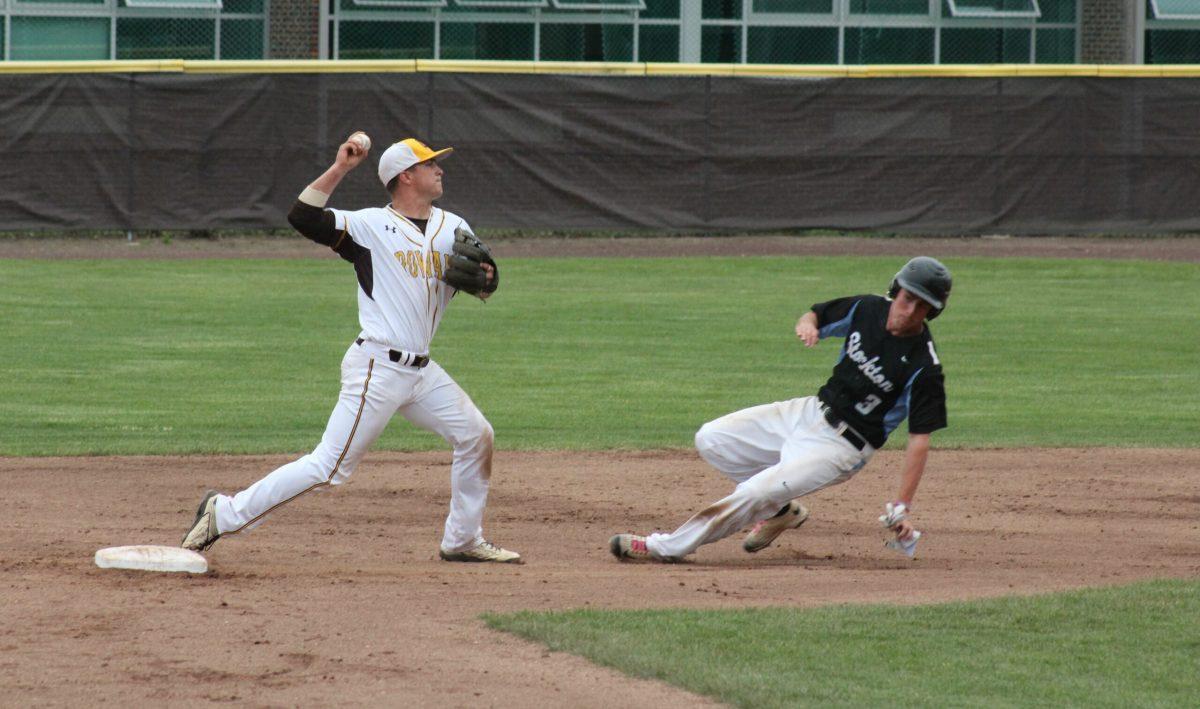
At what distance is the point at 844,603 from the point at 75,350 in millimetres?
10036

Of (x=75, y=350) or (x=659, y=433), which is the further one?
(x=75, y=350)

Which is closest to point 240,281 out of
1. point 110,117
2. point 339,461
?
point 110,117

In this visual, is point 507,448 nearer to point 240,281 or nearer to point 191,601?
point 191,601

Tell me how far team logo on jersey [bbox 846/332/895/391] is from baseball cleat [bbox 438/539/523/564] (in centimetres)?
185

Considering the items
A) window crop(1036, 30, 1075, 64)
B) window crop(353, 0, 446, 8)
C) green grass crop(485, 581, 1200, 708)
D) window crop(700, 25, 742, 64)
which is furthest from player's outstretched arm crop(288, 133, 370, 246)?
window crop(1036, 30, 1075, 64)

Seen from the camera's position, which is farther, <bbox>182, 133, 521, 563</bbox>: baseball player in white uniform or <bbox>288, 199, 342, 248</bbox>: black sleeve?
<bbox>182, 133, 521, 563</bbox>: baseball player in white uniform

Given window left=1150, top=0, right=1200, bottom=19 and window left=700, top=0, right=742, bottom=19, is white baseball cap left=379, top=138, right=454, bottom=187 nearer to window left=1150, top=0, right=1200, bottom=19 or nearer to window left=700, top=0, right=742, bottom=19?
window left=700, top=0, right=742, bottom=19

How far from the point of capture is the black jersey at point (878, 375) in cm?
677

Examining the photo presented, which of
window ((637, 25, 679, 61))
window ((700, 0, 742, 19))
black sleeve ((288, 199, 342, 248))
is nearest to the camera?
black sleeve ((288, 199, 342, 248))

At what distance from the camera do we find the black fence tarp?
21.8 metres

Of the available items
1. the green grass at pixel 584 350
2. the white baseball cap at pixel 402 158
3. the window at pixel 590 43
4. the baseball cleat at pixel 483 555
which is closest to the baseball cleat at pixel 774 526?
the baseball cleat at pixel 483 555

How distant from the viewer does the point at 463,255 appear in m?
6.77

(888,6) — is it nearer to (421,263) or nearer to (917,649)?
(421,263)

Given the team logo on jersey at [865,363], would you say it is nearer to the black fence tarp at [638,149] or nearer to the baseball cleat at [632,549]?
the baseball cleat at [632,549]
